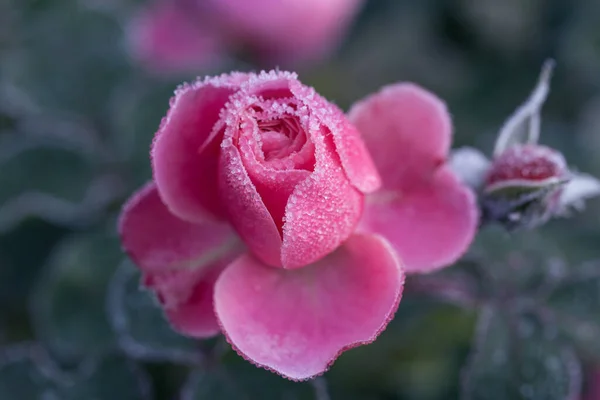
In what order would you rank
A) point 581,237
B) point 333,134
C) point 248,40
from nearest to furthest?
point 333,134 → point 581,237 → point 248,40

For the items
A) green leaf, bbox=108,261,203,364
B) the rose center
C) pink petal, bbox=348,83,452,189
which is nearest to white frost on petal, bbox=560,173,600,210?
pink petal, bbox=348,83,452,189

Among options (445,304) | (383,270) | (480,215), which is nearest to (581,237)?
(445,304)

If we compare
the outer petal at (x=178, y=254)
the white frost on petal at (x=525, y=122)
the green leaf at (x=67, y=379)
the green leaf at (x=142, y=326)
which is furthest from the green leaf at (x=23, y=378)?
the white frost on petal at (x=525, y=122)

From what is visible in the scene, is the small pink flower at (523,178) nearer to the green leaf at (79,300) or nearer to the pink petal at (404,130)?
the pink petal at (404,130)

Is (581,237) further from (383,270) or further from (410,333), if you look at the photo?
(383,270)

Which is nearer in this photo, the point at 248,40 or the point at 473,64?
the point at 248,40
